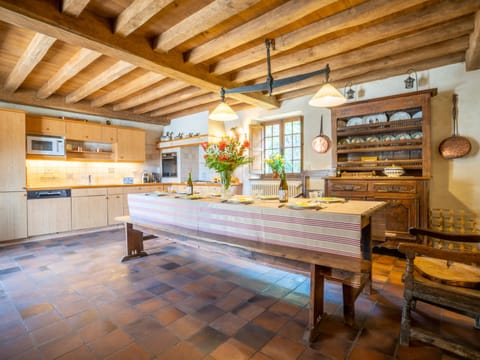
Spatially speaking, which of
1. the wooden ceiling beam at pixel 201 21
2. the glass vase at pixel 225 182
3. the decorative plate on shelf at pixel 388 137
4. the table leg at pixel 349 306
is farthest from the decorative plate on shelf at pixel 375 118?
the table leg at pixel 349 306

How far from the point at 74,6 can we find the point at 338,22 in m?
2.35

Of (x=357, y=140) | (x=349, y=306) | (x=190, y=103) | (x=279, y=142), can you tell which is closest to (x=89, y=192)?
(x=190, y=103)

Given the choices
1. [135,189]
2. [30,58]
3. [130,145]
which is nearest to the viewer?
[30,58]

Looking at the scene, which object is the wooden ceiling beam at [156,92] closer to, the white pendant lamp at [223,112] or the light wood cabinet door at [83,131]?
the light wood cabinet door at [83,131]

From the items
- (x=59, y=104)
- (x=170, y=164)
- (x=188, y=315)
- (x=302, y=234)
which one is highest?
(x=59, y=104)

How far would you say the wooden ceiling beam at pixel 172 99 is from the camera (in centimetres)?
445

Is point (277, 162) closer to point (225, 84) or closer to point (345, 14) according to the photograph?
point (345, 14)

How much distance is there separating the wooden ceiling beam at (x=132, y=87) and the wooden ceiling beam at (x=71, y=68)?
0.77m

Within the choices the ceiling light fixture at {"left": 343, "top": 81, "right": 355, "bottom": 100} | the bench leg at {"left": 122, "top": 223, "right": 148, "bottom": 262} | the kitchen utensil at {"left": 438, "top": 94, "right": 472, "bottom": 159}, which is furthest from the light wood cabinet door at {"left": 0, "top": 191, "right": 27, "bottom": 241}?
the kitchen utensil at {"left": 438, "top": 94, "right": 472, "bottom": 159}

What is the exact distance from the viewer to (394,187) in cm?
344

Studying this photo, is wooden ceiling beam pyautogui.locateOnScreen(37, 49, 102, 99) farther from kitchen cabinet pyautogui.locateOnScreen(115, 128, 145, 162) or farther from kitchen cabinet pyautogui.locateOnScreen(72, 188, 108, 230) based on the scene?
kitchen cabinet pyautogui.locateOnScreen(72, 188, 108, 230)

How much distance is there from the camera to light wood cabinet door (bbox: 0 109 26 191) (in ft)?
13.3

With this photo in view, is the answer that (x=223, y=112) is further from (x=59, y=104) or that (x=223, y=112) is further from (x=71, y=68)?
(x=59, y=104)

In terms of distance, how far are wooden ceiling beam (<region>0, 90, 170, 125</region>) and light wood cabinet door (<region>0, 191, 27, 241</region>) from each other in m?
1.71
